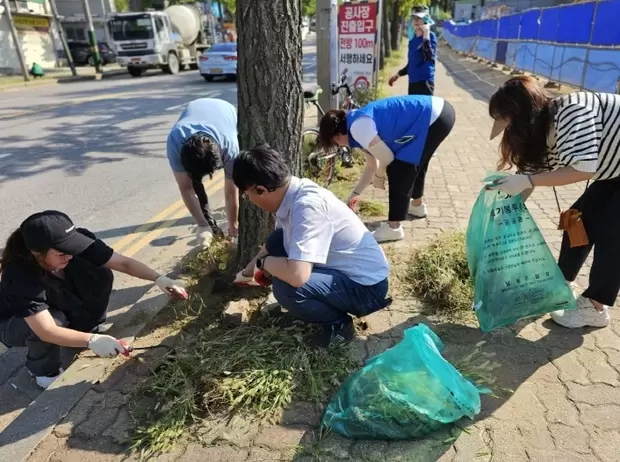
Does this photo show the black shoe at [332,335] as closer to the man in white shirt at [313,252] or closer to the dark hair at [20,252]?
the man in white shirt at [313,252]

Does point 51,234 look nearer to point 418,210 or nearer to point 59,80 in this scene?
point 418,210

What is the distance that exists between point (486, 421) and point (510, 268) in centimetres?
80

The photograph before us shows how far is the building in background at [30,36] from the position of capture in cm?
2267

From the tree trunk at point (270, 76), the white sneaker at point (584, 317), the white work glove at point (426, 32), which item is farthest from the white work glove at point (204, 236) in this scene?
the white work glove at point (426, 32)

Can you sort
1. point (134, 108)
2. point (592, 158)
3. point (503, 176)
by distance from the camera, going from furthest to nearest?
point (134, 108)
point (503, 176)
point (592, 158)

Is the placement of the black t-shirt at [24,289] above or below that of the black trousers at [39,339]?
above

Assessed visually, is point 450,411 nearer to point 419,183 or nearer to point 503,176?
point 503,176

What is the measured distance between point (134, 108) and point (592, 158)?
1056 cm

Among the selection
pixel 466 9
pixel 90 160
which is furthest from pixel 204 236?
pixel 466 9

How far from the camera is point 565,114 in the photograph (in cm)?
211

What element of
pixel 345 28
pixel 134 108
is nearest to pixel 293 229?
pixel 345 28

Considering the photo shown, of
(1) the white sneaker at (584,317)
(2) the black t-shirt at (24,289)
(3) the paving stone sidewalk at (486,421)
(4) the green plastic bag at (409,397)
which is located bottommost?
(3) the paving stone sidewalk at (486,421)

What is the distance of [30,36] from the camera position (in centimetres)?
2502

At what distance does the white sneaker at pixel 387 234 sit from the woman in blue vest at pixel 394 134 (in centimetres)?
16
